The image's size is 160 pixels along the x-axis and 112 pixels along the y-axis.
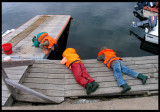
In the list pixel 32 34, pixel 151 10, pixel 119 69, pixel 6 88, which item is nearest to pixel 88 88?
pixel 119 69

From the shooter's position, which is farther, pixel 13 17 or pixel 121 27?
pixel 13 17

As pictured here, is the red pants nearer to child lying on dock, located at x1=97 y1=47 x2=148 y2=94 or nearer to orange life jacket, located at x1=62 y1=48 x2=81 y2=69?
orange life jacket, located at x1=62 y1=48 x2=81 y2=69

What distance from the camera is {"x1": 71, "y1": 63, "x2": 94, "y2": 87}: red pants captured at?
17.0 feet

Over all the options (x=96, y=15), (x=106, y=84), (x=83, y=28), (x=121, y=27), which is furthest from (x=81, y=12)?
(x=106, y=84)

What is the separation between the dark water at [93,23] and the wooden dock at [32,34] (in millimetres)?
1636

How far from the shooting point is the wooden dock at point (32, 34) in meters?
7.77

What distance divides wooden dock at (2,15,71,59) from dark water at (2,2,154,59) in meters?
1.64

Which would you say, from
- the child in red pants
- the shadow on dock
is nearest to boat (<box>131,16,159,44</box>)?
the shadow on dock

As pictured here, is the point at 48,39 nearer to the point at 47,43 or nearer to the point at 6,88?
the point at 47,43

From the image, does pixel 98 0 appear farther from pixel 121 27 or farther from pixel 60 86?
pixel 60 86

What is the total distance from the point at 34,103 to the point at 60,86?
1166 mm

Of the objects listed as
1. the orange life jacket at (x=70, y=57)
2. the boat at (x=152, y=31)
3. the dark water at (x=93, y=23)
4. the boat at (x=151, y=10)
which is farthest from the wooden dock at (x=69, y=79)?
the boat at (x=151, y=10)

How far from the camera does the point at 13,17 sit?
1794cm

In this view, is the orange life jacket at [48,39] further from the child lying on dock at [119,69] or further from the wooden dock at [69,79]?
the child lying on dock at [119,69]
